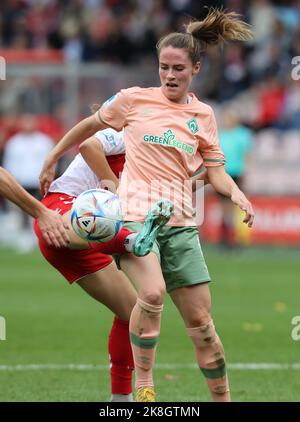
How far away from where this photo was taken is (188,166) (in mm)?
7000

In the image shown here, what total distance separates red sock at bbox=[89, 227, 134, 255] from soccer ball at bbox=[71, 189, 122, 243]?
4 cm

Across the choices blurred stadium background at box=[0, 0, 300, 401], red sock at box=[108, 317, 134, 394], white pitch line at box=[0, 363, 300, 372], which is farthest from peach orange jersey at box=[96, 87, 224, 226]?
white pitch line at box=[0, 363, 300, 372]

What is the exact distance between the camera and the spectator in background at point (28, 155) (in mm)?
21375

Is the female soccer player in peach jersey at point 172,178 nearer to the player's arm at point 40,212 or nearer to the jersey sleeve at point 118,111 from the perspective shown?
the jersey sleeve at point 118,111

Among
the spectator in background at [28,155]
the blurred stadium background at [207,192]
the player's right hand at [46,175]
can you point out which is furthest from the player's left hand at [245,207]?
the spectator in background at [28,155]

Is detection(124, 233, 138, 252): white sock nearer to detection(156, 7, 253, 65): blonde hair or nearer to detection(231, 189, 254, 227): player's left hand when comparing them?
detection(231, 189, 254, 227): player's left hand

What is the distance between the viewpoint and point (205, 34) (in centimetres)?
723

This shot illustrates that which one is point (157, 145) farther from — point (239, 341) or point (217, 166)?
point (239, 341)

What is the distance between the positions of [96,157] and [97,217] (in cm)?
81

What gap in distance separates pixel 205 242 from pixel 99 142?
1386cm

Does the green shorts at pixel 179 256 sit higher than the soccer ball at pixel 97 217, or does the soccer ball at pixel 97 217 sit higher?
the soccer ball at pixel 97 217

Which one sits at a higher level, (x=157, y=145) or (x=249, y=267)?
(x=157, y=145)

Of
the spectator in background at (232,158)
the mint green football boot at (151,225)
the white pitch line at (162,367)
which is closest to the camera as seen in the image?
the mint green football boot at (151,225)
